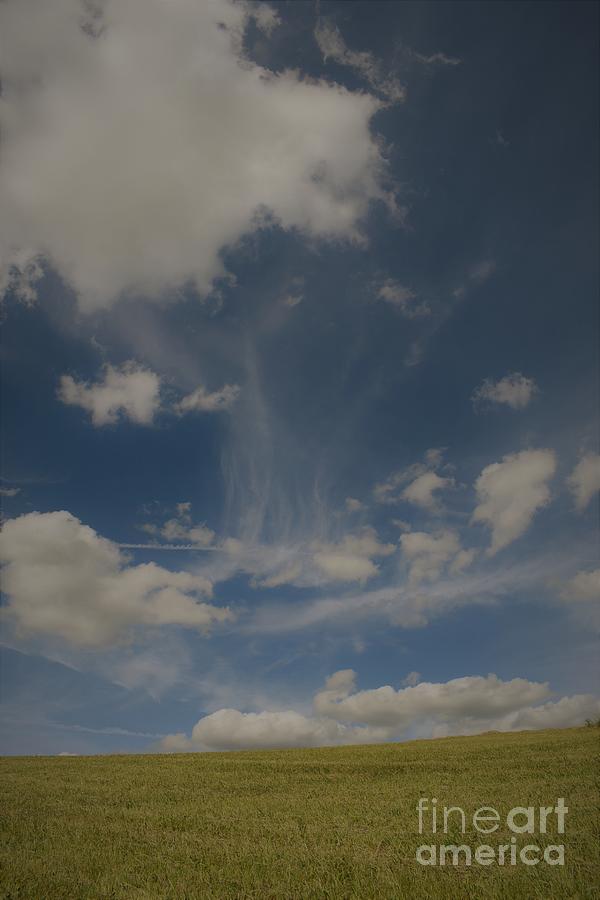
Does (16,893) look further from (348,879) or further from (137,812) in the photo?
(137,812)

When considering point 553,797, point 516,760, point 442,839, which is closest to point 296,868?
point 442,839

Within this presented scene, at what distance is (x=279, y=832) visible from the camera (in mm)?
12188

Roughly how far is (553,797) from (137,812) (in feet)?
41.4

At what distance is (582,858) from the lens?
31.7 feet

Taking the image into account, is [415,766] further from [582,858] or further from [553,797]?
[582,858]

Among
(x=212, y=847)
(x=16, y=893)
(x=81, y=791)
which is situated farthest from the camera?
(x=81, y=791)

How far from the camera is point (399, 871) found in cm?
933

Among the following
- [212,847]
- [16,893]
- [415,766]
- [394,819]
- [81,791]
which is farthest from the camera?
[415,766]

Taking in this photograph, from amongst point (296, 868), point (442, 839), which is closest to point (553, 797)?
Result: point (442, 839)

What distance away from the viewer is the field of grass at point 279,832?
8.80 m

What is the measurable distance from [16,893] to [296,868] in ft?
16.2

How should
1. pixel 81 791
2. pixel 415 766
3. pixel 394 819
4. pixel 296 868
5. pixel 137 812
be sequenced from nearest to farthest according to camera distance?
pixel 296 868 → pixel 394 819 → pixel 137 812 → pixel 81 791 → pixel 415 766

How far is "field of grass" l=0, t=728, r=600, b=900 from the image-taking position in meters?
8.80

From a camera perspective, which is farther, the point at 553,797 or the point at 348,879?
the point at 553,797
